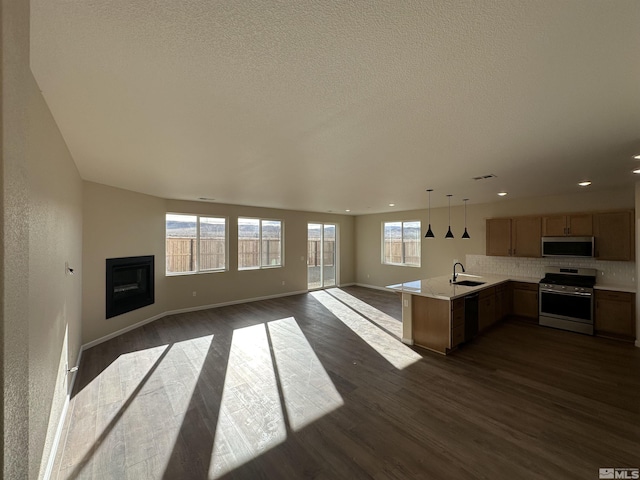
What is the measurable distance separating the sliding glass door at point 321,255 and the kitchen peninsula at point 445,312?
4453 mm

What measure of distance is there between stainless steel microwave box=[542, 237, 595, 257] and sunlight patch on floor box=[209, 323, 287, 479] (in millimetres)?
5537

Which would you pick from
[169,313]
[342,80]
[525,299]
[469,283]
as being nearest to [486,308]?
[469,283]

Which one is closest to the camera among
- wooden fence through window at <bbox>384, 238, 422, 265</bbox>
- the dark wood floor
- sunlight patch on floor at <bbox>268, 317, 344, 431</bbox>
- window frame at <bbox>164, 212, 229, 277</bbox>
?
the dark wood floor

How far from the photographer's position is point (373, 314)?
600cm

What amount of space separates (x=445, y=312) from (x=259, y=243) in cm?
509

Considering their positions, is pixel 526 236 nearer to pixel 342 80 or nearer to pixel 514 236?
pixel 514 236

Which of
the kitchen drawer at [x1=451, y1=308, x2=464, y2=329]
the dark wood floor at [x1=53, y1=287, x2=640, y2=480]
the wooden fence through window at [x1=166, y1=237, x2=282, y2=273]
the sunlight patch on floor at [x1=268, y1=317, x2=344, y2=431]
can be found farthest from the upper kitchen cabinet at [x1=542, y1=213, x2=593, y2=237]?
the wooden fence through window at [x1=166, y1=237, x2=282, y2=273]

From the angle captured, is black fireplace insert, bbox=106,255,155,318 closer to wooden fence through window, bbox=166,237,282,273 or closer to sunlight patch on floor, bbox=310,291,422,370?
wooden fence through window, bbox=166,237,282,273

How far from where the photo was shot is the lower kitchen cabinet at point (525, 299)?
17.5ft

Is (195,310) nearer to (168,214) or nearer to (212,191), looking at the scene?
(168,214)

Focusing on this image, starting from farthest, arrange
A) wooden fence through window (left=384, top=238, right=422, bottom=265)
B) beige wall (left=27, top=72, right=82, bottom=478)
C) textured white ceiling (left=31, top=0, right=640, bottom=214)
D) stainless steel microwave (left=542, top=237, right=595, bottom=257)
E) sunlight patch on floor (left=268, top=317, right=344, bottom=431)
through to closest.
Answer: wooden fence through window (left=384, top=238, right=422, bottom=265) < stainless steel microwave (left=542, top=237, right=595, bottom=257) < sunlight patch on floor (left=268, top=317, right=344, bottom=431) < beige wall (left=27, top=72, right=82, bottom=478) < textured white ceiling (left=31, top=0, right=640, bottom=214)

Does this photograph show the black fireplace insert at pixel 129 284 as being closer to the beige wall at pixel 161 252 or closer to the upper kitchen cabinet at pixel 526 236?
the beige wall at pixel 161 252

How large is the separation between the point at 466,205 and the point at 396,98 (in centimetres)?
585

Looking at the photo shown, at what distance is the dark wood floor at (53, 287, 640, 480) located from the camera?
2025 mm
